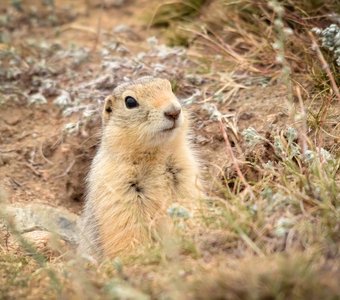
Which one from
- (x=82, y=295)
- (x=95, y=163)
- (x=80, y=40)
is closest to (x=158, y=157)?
(x=95, y=163)

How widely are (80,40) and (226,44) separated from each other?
2.12 m

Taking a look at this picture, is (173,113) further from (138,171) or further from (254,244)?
(254,244)

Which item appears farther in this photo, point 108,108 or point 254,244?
point 108,108

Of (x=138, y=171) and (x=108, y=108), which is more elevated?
(x=108, y=108)

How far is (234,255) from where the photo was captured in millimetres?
3713

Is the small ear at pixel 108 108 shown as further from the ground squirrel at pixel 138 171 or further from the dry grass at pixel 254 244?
the dry grass at pixel 254 244

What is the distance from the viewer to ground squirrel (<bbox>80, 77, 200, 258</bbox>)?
495 centimetres

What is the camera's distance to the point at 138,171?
509cm

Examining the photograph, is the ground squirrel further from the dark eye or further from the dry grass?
the dry grass

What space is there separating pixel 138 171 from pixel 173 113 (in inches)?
19.7

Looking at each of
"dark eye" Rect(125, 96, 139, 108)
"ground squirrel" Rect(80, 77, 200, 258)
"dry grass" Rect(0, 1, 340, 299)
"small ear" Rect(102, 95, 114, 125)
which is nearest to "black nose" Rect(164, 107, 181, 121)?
"ground squirrel" Rect(80, 77, 200, 258)

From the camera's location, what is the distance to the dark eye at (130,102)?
17.3ft

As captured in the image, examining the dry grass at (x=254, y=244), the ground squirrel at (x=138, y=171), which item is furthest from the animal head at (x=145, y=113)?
the dry grass at (x=254, y=244)

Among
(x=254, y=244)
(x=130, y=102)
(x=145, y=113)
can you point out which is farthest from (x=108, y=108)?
(x=254, y=244)
